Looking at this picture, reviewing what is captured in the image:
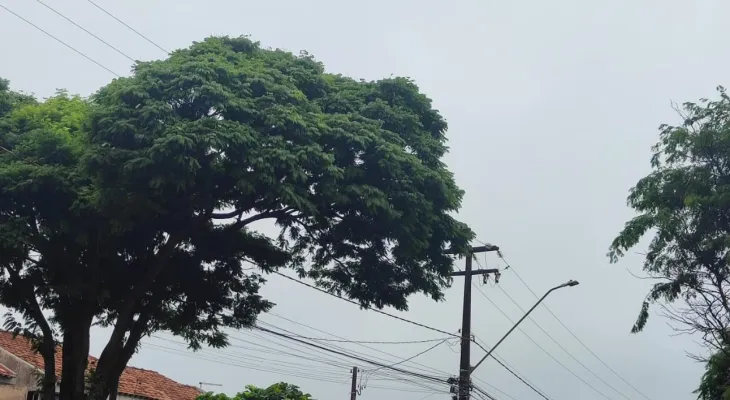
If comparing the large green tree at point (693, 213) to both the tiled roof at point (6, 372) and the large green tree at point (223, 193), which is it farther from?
the tiled roof at point (6, 372)

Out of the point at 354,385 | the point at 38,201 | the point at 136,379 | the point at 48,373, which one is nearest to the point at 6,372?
the point at 48,373

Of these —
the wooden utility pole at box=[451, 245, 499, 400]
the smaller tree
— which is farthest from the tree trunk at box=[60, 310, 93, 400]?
the wooden utility pole at box=[451, 245, 499, 400]

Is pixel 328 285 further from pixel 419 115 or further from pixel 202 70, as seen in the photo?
pixel 202 70

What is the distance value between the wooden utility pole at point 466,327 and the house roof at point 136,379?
10.4 m

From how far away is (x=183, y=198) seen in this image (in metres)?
14.7

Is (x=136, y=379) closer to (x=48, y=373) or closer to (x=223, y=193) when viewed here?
(x=48, y=373)

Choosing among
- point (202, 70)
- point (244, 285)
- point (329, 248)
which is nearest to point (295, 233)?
point (329, 248)

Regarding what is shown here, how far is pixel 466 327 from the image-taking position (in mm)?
22453

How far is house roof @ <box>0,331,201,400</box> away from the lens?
23.6 m

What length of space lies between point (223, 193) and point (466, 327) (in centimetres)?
1014

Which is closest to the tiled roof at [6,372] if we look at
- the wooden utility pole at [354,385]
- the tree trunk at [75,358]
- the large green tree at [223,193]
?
the large green tree at [223,193]

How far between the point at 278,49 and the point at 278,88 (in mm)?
2458

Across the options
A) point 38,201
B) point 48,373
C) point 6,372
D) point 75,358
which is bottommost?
point 48,373

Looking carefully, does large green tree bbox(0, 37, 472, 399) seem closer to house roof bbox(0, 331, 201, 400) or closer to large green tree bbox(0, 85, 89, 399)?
large green tree bbox(0, 85, 89, 399)
